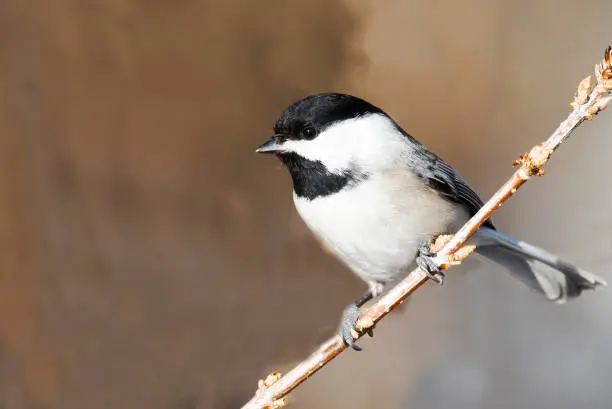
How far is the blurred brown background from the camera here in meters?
1.54

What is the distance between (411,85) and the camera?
73.3 inches

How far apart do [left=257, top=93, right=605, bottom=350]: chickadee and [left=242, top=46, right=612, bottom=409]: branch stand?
0.19m

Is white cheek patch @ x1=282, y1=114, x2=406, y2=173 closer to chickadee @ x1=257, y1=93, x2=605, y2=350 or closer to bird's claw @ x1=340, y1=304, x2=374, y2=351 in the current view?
chickadee @ x1=257, y1=93, x2=605, y2=350

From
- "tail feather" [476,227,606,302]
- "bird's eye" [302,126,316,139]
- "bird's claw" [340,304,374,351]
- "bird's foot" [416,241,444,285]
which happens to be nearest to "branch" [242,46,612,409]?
"bird's foot" [416,241,444,285]

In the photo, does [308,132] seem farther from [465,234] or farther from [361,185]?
[465,234]

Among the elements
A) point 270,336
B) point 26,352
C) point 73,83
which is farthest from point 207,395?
point 73,83

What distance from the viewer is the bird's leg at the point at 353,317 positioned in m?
1.13

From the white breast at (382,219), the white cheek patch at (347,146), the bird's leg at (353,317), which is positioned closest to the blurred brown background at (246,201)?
the bird's leg at (353,317)

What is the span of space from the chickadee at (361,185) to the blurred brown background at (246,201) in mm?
296

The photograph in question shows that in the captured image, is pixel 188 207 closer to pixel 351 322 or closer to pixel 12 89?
pixel 12 89

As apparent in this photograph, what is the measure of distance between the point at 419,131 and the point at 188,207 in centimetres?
63

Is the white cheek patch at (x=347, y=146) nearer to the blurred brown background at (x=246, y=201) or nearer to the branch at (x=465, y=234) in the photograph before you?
the branch at (x=465, y=234)

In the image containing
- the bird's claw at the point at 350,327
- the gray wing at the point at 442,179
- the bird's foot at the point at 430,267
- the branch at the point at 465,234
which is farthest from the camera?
the gray wing at the point at 442,179

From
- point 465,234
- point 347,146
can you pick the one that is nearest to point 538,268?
point 347,146
